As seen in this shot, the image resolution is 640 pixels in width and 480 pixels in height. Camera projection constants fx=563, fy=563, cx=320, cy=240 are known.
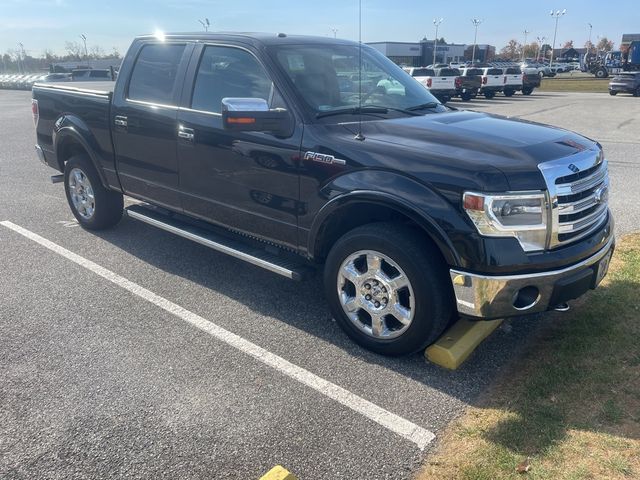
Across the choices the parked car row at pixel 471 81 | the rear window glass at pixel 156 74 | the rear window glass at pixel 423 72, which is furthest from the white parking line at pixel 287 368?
the rear window glass at pixel 423 72

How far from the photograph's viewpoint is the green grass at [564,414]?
2656mm

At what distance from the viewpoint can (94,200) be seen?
6.00m

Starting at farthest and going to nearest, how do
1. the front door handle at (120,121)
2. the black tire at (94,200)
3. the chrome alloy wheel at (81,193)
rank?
the chrome alloy wheel at (81,193) → the black tire at (94,200) → the front door handle at (120,121)

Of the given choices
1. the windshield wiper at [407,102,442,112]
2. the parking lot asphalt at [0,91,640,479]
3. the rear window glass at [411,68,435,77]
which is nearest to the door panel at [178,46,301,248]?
Result: the parking lot asphalt at [0,91,640,479]

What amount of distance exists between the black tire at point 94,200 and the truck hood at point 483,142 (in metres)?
3.31

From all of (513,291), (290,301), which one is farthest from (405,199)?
(290,301)

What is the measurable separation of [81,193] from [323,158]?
3679mm

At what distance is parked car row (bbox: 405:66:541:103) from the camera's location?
2595 centimetres

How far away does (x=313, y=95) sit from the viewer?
3.99 meters

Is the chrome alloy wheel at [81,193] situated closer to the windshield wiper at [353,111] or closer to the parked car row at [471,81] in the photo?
the windshield wiper at [353,111]

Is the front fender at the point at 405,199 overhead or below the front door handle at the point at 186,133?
below

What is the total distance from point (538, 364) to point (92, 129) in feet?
15.0

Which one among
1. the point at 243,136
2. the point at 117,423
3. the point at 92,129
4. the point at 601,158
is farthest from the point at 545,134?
the point at 92,129

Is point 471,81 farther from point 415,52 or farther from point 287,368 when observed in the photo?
point 415,52
